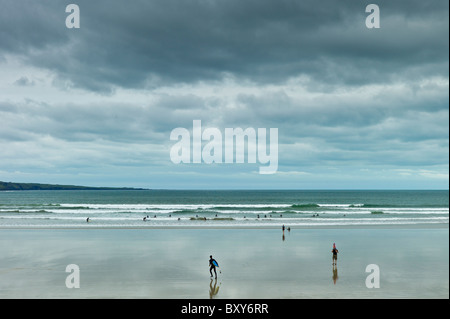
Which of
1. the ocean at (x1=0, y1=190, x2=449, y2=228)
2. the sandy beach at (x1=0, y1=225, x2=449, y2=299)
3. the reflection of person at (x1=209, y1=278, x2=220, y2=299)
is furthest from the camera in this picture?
the ocean at (x1=0, y1=190, x2=449, y2=228)

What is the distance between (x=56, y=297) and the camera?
16562mm

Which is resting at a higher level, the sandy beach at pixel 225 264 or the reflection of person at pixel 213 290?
the sandy beach at pixel 225 264

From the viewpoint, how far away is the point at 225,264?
898 inches

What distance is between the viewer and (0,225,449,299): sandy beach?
17422 millimetres

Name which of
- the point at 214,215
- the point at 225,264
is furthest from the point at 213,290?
the point at 214,215

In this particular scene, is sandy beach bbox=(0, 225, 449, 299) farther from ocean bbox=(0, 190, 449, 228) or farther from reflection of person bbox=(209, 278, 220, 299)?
ocean bbox=(0, 190, 449, 228)

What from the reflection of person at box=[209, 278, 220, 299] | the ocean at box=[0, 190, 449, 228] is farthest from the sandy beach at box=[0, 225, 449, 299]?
the ocean at box=[0, 190, 449, 228]

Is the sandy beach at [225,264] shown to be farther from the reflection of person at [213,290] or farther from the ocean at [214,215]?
the ocean at [214,215]

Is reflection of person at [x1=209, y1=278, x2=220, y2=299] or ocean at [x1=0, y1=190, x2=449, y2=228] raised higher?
reflection of person at [x1=209, y1=278, x2=220, y2=299]

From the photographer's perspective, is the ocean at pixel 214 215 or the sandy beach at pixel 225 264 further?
the ocean at pixel 214 215

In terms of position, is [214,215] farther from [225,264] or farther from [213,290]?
[213,290]

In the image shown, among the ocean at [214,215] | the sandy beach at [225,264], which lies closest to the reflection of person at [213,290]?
the sandy beach at [225,264]

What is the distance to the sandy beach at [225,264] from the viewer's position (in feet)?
57.2
